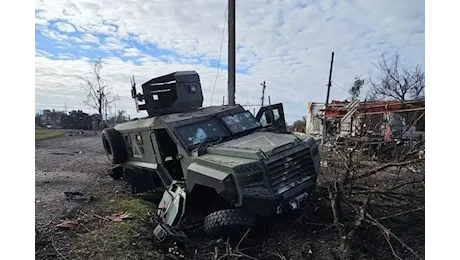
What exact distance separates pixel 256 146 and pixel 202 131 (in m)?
1.35

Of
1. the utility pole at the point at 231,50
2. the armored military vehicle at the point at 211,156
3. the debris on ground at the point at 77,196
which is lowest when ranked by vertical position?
the debris on ground at the point at 77,196

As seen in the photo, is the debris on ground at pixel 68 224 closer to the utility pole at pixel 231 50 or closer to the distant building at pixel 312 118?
the utility pole at pixel 231 50

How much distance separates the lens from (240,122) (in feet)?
23.4

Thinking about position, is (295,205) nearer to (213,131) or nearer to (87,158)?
(213,131)

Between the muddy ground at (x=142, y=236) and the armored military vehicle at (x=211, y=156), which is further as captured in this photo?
the armored military vehicle at (x=211, y=156)

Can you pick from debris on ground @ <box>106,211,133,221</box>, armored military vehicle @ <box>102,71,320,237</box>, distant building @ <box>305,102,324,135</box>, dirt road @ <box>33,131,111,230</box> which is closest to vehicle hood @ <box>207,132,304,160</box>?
armored military vehicle @ <box>102,71,320,237</box>

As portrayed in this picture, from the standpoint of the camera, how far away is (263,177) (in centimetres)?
500

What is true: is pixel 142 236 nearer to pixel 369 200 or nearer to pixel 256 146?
pixel 256 146

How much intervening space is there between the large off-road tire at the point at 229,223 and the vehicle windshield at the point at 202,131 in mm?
1590

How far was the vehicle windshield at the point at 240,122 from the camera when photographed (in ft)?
22.6

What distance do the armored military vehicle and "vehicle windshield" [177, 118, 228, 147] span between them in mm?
18

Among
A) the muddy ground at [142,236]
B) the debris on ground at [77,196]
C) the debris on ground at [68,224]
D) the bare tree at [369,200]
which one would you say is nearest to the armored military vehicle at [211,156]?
the muddy ground at [142,236]

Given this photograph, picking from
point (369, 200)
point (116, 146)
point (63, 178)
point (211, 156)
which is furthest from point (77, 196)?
point (369, 200)
